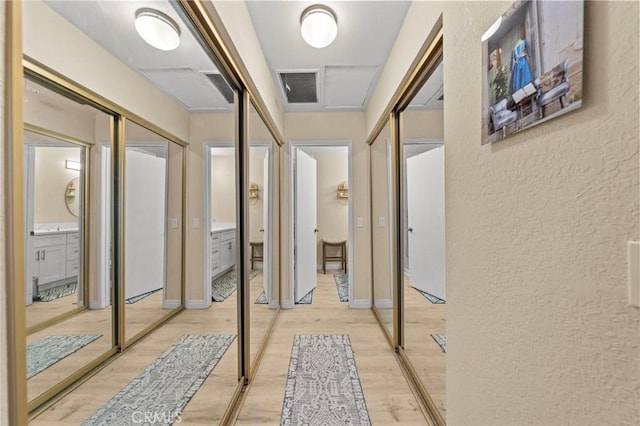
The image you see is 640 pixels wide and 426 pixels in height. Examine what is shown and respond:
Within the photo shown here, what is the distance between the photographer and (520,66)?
2.49 ft

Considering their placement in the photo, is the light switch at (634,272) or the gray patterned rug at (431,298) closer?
the light switch at (634,272)

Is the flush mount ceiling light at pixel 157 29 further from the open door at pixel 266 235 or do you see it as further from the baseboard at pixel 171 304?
the open door at pixel 266 235

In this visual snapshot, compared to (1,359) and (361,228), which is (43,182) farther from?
(361,228)

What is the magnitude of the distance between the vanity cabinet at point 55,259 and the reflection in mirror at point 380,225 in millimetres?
2816

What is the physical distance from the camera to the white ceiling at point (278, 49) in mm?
935

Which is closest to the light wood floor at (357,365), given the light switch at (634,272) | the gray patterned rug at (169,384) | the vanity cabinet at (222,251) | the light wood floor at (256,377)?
the light wood floor at (256,377)

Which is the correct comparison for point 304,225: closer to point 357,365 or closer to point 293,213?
point 293,213

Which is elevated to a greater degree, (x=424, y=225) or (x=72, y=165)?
(x=72, y=165)

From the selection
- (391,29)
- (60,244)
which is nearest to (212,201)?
(60,244)

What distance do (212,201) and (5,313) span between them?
1126mm

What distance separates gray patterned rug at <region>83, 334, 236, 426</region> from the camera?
3.25 feet

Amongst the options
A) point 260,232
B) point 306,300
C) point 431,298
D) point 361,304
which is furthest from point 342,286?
point 260,232

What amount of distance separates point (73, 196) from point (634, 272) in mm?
1398

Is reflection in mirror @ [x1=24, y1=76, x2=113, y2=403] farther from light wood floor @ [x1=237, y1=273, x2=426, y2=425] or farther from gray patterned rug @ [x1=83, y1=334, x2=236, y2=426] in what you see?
light wood floor @ [x1=237, y1=273, x2=426, y2=425]
